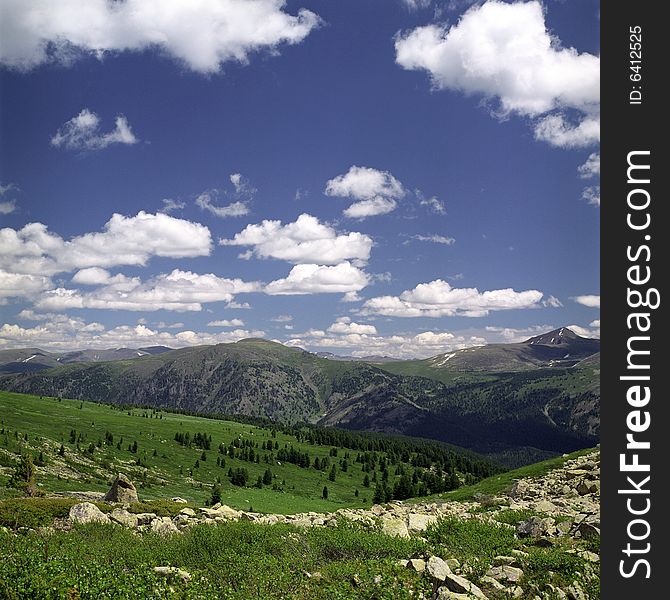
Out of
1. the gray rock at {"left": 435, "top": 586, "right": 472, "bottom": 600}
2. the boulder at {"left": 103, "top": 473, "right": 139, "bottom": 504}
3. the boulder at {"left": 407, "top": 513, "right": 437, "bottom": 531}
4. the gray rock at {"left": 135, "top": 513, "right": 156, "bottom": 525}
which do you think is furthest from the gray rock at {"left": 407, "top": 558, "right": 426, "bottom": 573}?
the boulder at {"left": 103, "top": 473, "right": 139, "bottom": 504}

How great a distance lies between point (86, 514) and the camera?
1037 inches

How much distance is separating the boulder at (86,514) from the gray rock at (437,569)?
19155 mm

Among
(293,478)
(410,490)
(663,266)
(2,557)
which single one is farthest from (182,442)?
(663,266)

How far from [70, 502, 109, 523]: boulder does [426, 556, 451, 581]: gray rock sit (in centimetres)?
1915

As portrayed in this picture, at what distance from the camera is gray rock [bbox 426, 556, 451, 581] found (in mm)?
13795

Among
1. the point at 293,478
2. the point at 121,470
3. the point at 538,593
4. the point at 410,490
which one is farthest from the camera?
the point at 293,478

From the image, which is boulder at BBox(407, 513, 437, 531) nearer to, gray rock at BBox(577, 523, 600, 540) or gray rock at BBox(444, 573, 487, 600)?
gray rock at BBox(577, 523, 600, 540)

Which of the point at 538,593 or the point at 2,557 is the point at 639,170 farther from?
the point at 2,557

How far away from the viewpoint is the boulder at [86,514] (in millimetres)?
25172

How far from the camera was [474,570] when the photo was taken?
15273mm

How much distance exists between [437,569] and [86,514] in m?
22.3

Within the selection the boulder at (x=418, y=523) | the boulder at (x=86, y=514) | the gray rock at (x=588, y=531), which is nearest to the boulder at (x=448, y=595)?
the gray rock at (x=588, y=531)

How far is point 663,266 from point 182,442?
21220cm

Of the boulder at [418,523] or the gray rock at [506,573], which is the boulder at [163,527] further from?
the gray rock at [506,573]
